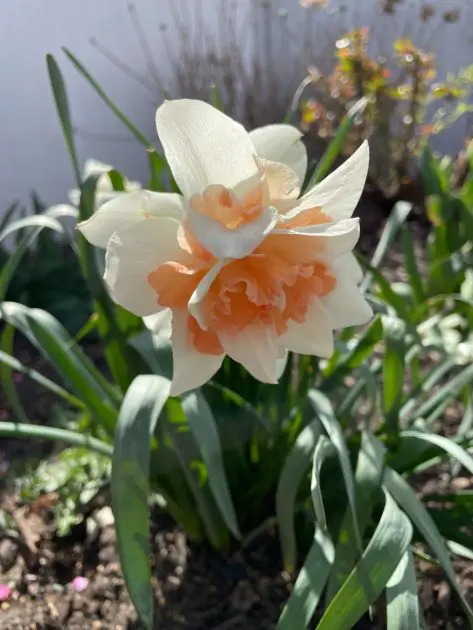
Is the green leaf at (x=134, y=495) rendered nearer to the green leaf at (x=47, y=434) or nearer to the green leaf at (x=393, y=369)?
the green leaf at (x=47, y=434)

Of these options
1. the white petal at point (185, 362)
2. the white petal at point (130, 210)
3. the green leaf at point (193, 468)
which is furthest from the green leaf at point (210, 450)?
the white petal at point (130, 210)

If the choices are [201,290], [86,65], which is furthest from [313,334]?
[86,65]

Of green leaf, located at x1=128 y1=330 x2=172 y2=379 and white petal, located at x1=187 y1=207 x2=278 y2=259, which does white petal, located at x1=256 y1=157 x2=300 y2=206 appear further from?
green leaf, located at x1=128 y1=330 x2=172 y2=379

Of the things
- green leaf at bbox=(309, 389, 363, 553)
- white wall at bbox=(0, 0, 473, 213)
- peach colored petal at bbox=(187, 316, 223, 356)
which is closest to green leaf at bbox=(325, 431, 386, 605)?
green leaf at bbox=(309, 389, 363, 553)

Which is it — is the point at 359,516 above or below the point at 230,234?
below

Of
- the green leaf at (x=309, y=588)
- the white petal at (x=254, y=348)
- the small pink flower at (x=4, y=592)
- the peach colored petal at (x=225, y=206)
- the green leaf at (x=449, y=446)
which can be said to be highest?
the peach colored petal at (x=225, y=206)

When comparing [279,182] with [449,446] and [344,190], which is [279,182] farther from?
[449,446]
